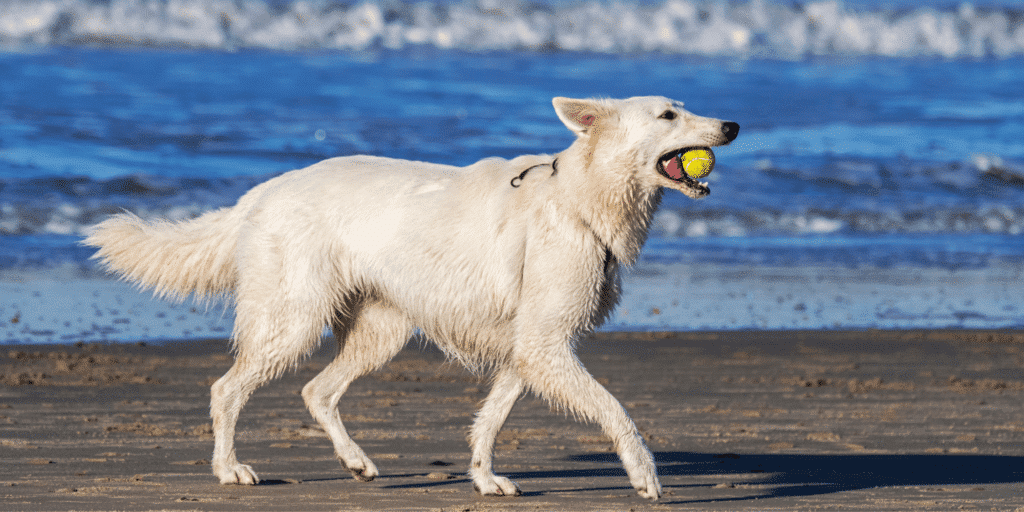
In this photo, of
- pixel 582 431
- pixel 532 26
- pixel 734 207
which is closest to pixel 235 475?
pixel 582 431

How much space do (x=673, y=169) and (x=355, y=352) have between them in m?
1.72

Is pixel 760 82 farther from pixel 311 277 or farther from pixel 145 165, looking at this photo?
pixel 311 277

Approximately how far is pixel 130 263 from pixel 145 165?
→ 11.9 metres

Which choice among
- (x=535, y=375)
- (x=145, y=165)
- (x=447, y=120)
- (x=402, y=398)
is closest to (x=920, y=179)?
(x=447, y=120)

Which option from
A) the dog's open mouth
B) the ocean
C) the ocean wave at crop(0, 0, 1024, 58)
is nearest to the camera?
the dog's open mouth

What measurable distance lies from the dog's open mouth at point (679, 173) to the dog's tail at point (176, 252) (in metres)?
1.99

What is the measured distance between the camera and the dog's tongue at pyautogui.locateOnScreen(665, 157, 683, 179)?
474 centimetres

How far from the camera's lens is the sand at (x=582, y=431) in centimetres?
483

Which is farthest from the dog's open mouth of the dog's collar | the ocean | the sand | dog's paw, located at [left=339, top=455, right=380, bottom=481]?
the ocean

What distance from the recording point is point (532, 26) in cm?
3656

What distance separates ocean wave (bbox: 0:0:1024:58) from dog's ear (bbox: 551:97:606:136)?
2912 cm

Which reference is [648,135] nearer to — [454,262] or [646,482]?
[454,262]

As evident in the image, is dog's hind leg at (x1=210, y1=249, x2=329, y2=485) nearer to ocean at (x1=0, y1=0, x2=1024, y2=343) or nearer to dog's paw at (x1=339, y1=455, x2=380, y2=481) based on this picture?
dog's paw at (x1=339, y1=455, x2=380, y2=481)

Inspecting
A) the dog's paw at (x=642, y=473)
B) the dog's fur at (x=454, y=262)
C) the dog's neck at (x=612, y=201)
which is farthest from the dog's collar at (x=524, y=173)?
the dog's paw at (x=642, y=473)
